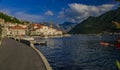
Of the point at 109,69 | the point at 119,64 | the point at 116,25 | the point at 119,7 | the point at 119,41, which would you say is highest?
the point at 119,7

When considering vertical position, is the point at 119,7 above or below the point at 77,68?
above

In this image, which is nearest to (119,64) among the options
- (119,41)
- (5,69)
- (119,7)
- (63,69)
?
(119,41)

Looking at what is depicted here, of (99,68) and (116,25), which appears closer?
(116,25)

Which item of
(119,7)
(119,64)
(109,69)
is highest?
(119,7)

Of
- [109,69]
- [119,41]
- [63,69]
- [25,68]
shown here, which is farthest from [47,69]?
[119,41]

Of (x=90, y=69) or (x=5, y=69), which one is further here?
(x=90, y=69)

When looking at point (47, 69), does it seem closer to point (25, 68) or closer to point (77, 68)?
point (25, 68)

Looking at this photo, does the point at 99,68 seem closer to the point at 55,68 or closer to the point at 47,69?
the point at 55,68

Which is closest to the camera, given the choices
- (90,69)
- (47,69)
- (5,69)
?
(47,69)

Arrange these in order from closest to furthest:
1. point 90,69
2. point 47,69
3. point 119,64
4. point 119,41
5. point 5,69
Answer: point 119,64 → point 119,41 → point 47,69 → point 5,69 → point 90,69

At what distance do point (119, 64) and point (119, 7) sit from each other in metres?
0.98

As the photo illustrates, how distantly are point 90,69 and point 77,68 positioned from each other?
226cm

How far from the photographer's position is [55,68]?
130 ft

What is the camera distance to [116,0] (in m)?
4.17
